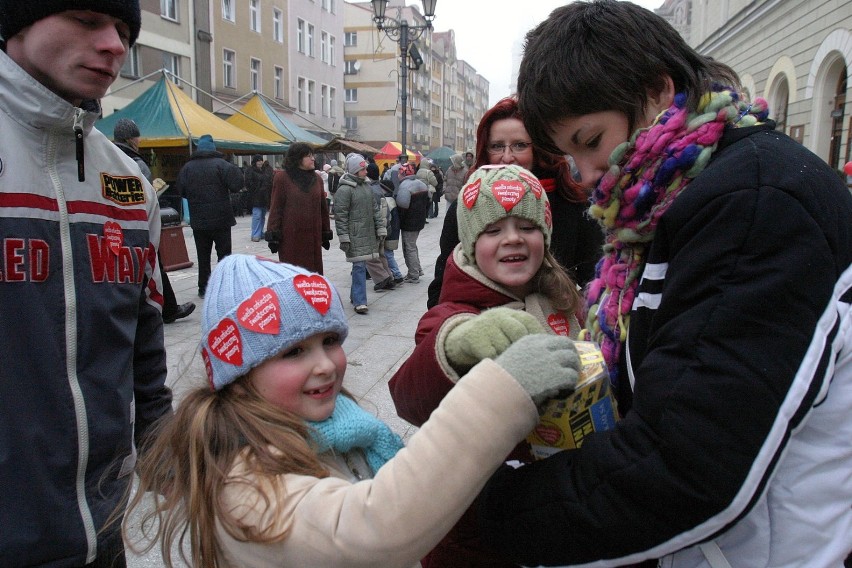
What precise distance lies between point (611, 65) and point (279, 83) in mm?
31143

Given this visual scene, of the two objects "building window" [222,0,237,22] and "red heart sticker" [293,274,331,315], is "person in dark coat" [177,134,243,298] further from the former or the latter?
"building window" [222,0,237,22]

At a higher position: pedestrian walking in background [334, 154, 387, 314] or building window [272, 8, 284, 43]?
building window [272, 8, 284, 43]

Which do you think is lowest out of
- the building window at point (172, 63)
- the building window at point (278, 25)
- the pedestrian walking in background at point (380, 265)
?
the pedestrian walking in background at point (380, 265)

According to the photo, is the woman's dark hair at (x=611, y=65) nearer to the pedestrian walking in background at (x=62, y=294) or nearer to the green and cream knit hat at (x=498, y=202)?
the green and cream knit hat at (x=498, y=202)

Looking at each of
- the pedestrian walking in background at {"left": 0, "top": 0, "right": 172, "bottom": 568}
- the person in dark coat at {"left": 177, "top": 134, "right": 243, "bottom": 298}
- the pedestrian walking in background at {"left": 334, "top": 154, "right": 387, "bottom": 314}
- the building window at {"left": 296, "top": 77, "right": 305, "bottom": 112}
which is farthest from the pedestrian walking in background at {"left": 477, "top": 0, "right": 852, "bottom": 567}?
the building window at {"left": 296, "top": 77, "right": 305, "bottom": 112}

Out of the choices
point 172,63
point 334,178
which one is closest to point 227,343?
point 334,178

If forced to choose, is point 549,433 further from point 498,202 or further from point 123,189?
point 123,189

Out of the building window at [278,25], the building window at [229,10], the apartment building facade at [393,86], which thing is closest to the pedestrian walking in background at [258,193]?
the building window at [229,10]

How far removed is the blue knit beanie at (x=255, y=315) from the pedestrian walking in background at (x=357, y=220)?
551cm

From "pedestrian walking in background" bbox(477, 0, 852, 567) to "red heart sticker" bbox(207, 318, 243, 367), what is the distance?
0.63 metres

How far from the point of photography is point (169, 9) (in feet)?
68.4

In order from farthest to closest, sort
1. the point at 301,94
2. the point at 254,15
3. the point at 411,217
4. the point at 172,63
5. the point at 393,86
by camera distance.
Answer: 1. the point at 393,86
2. the point at 301,94
3. the point at 254,15
4. the point at 172,63
5. the point at 411,217

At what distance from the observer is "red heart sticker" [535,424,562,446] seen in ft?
3.51

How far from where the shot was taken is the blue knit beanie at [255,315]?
1348 millimetres
